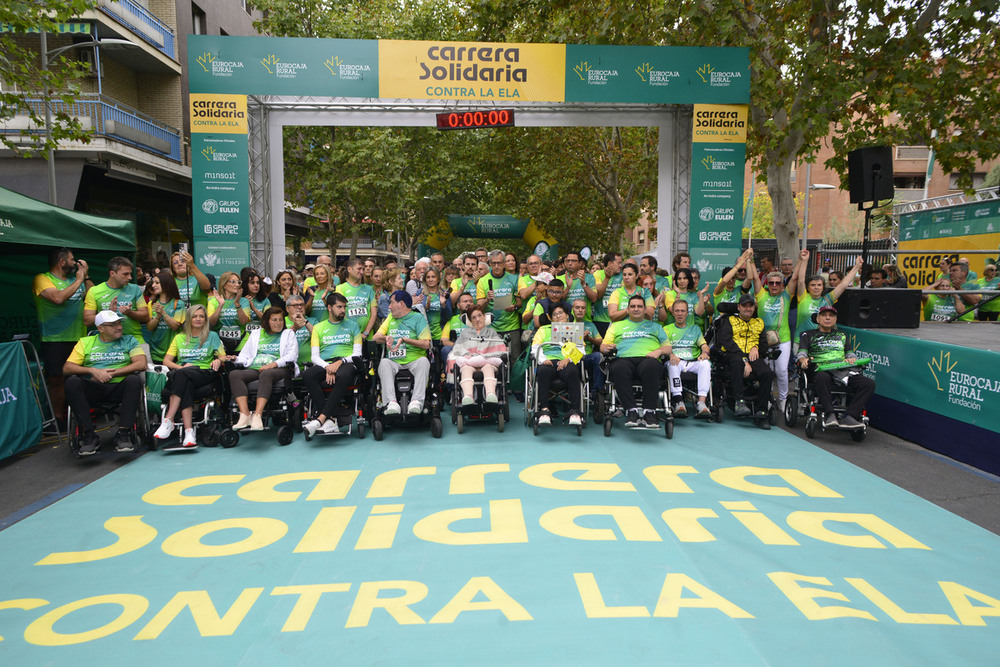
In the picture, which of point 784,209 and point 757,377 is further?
point 784,209

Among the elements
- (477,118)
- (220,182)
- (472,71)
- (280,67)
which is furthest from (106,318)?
(472,71)

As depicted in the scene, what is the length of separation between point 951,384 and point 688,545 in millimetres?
3866

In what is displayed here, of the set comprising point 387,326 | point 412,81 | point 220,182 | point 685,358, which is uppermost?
point 412,81

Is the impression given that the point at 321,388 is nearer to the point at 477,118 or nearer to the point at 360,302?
the point at 360,302

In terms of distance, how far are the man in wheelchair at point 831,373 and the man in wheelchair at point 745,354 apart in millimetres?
413

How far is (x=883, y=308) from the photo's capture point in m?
7.48

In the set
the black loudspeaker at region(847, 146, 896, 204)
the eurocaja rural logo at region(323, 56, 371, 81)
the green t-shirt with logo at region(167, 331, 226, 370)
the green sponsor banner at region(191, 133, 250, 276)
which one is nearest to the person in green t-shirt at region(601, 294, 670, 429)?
the black loudspeaker at region(847, 146, 896, 204)

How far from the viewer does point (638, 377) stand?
22.2 feet

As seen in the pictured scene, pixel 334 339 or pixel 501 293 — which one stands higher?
pixel 501 293

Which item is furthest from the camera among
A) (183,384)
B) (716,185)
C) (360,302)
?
(716,185)

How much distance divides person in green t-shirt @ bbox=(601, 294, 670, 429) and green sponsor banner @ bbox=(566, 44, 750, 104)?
175 inches

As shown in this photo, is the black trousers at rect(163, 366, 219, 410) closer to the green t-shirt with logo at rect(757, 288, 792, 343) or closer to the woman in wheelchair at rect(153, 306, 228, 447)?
the woman in wheelchair at rect(153, 306, 228, 447)

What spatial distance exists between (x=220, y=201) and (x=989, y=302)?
456 inches

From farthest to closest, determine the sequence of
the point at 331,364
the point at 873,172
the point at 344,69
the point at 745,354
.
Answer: the point at 344,69 → the point at 873,172 → the point at 745,354 → the point at 331,364
